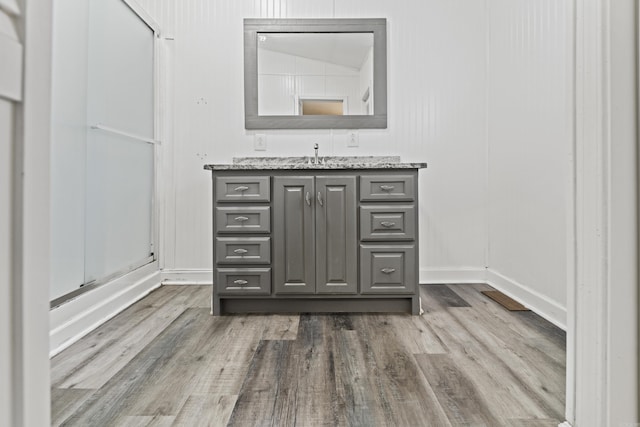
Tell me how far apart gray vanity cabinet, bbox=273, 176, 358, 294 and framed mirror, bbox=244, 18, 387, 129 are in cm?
76

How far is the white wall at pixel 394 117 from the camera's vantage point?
255cm

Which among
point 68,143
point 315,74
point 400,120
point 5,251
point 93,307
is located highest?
point 315,74

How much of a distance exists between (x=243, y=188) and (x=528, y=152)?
1.63 metres

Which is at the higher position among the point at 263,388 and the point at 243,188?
the point at 243,188

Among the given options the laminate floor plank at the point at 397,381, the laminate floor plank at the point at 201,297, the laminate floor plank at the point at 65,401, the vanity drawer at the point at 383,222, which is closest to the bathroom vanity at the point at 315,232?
the vanity drawer at the point at 383,222

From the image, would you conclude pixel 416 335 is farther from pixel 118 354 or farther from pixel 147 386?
pixel 118 354

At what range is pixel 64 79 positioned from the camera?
159 cm

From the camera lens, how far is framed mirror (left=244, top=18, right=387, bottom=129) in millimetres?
2480

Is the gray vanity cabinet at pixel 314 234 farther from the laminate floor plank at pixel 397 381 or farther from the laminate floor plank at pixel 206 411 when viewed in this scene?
the laminate floor plank at pixel 206 411

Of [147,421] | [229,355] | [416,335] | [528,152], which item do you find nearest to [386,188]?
[416,335]

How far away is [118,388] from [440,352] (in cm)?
120

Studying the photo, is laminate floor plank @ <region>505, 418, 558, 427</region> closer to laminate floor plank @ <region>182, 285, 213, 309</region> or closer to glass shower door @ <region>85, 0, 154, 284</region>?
laminate floor plank @ <region>182, 285, 213, 309</region>

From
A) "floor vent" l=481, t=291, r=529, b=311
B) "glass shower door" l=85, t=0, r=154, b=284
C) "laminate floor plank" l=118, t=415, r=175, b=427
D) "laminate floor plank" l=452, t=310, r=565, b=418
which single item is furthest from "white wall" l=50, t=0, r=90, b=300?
"floor vent" l=481, t=291, r=529, b=311

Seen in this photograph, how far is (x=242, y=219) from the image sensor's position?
195 cm
